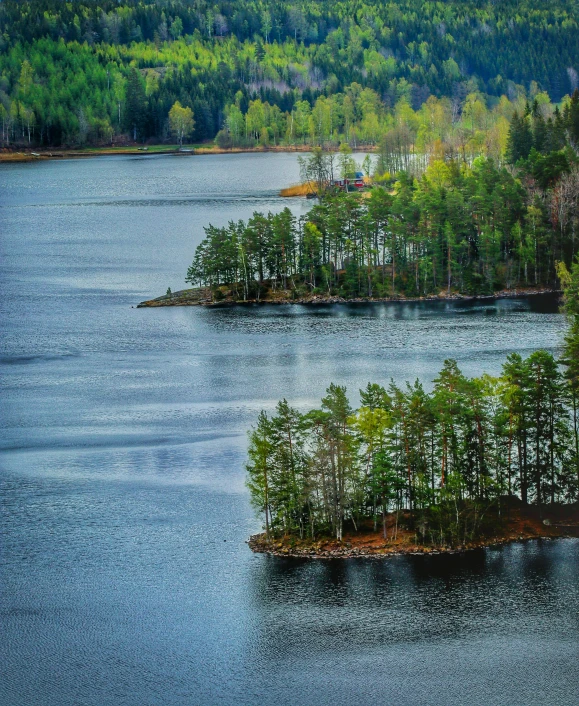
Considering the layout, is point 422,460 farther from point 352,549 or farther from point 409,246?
point 409,246

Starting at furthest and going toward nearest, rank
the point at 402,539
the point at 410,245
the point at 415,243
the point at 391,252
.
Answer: the point at 410,245 < the point at 415,243 < the point at 391,252 < the point at 402,539

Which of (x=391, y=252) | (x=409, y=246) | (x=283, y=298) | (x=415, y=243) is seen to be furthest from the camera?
(x=409, y=246)

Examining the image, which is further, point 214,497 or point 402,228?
point 402,228

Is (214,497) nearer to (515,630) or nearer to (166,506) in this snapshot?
(166,506)

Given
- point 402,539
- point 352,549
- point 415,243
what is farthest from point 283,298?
point 352,549

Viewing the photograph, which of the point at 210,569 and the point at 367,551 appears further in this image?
the point at 367,551

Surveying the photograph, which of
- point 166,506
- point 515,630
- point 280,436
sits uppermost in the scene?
point 280,436

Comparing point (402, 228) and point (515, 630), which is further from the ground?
point (402, 228)

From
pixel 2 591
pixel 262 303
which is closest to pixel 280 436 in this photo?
pixel 2 591
